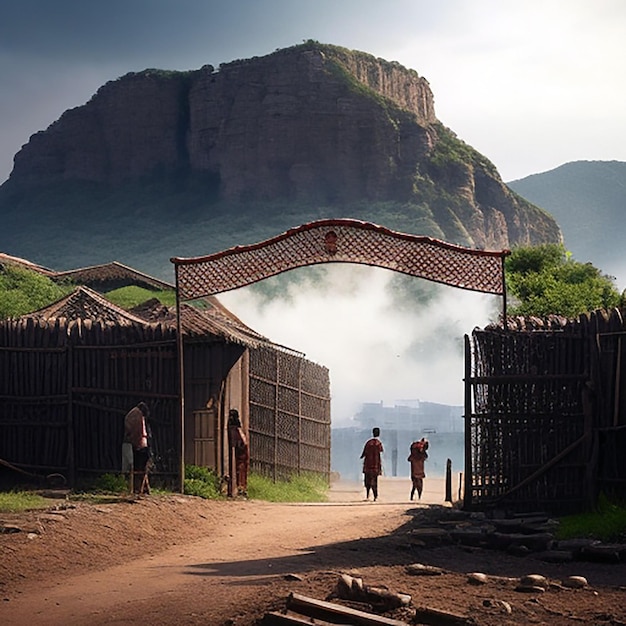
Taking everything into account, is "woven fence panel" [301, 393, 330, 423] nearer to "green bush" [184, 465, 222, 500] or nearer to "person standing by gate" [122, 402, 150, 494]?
"green bush" [184, 465, 222, 500]

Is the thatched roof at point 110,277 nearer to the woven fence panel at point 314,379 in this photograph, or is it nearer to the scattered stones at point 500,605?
the woven fence panel at point 314,379

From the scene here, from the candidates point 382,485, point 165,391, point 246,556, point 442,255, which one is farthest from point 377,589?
point 382,485

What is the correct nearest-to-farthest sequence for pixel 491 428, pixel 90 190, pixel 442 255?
pixel 491 428 < pixel 442 255 < pixel 90 190

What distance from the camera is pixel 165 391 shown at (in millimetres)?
16344

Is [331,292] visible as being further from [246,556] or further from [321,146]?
[246,556]

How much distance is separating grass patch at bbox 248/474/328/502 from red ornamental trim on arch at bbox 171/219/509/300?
459 centimetres

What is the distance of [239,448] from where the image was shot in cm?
1800

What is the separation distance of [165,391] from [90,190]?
11291 centimetres

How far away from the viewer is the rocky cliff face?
382ft

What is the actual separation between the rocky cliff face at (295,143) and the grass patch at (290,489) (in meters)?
85.3

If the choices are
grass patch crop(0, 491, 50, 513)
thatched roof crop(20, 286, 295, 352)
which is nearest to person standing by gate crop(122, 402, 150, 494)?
grass patch crop(0, 491, 50, 513)

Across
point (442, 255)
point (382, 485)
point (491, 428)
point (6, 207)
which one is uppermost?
point (6, 207)

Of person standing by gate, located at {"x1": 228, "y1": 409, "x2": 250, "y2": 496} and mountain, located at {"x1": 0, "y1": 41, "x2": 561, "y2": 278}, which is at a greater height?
mountain, located at {"x1": 0, "y1": 41, "x2": 561, "y2": 278}

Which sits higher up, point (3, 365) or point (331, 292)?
point (331, 292)
